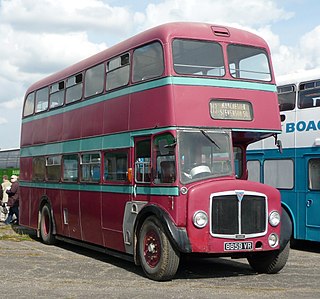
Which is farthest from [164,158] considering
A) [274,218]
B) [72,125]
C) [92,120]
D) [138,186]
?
[72,125]

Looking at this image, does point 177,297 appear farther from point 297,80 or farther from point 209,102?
point 297,80

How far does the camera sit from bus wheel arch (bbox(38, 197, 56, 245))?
1552 cm

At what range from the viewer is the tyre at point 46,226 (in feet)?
51.2

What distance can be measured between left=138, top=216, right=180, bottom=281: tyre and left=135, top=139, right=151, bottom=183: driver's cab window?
80 centimetres

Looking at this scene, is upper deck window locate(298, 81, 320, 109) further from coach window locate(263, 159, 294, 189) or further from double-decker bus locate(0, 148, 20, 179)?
double-decker bus locate(0, 148, 20, 179)

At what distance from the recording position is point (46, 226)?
1602cm

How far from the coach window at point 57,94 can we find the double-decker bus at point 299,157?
5.05 m

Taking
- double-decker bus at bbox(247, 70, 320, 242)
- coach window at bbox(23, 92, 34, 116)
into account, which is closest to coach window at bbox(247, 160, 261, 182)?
double-decker bus at bbox(247, 70, 320, 242)

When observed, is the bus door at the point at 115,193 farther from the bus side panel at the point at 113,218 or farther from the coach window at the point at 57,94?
the coach window at the point at 57,94

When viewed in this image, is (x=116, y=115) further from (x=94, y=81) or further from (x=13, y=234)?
(x=13, y=234)

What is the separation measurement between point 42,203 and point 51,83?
305 centimetres

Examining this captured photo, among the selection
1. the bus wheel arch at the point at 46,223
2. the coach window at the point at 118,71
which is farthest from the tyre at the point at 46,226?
the coach window at the point at 118,71

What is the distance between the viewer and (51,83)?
15891mm

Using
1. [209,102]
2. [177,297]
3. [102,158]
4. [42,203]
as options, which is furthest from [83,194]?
[177,297]
